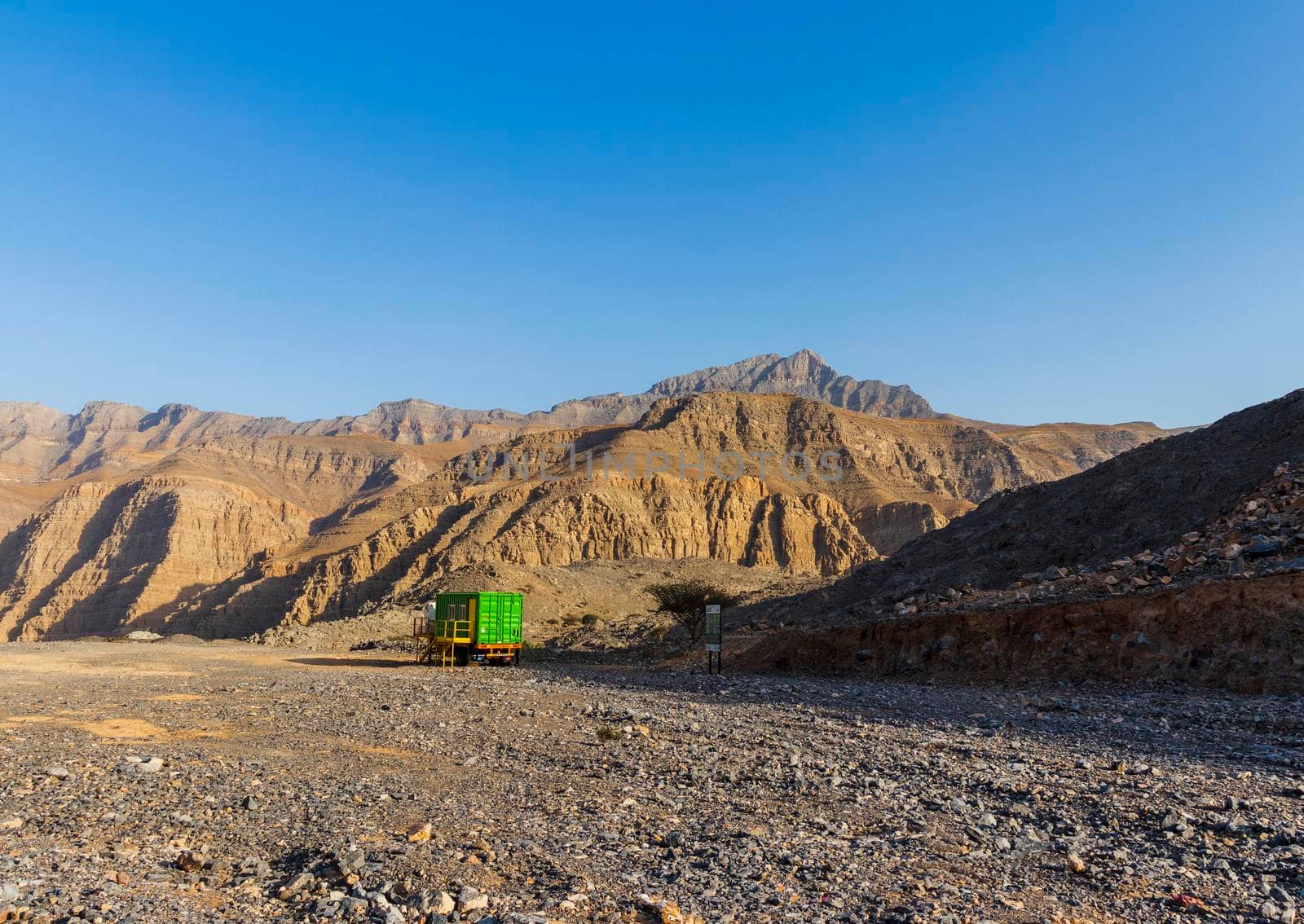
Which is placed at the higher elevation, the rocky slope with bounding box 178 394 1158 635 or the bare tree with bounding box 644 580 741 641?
the rocky slope with bounding box 178 394 1158 635

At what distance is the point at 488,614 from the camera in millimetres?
31203

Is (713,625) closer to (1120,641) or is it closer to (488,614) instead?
(488,614)

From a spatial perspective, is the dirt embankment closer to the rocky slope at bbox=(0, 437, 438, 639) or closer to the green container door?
the green container door

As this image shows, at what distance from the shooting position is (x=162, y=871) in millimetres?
6551

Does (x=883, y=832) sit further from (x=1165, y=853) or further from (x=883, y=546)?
(x=883, y=546)

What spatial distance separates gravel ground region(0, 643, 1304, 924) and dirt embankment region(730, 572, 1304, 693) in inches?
56.5

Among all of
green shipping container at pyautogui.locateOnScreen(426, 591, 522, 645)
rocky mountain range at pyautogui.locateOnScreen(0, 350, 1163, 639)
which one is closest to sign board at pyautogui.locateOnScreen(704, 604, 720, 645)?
green shipping container at pyautogui.locateOnScreen(426, 591, 522, 645)

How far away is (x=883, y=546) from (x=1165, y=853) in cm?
9548

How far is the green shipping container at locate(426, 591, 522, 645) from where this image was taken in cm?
3089

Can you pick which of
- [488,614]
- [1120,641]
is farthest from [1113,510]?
[488,614]

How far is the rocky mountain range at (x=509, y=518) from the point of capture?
83.8 meters

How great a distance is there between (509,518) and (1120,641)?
71.4 m

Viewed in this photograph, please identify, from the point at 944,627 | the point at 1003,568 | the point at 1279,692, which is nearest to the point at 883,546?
the point at 1003,568

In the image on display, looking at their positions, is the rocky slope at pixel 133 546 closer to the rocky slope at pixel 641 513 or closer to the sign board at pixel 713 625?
the rocky slope at pixel 641 513
